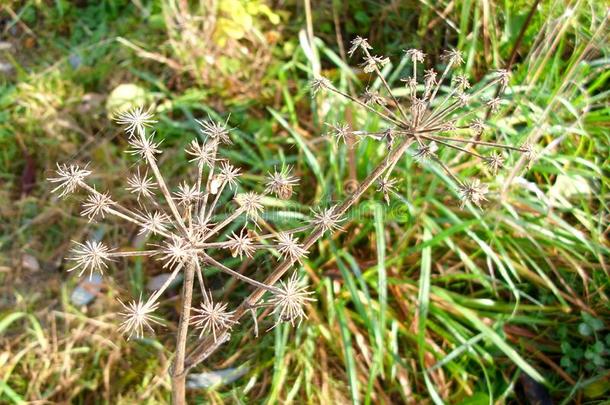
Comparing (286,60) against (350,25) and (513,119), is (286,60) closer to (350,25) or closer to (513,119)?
(350,25)

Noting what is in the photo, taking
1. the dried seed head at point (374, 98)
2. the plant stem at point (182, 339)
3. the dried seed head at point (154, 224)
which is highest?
the dried seed head at point (374, 98)

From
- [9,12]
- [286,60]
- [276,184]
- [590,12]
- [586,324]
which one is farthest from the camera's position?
[9,12]

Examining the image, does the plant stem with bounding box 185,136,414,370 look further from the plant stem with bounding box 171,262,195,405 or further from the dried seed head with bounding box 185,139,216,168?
the dried seed head with bounding box 185,139,216,168

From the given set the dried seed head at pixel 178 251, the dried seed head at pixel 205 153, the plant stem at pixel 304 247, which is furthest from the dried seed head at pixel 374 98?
the dried seed head at pixel 178 251

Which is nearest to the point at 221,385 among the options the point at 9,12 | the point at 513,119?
the point at 513,119

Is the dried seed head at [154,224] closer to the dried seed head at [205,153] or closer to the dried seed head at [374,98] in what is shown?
the dried seed head at [205,153]

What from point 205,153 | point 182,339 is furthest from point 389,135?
point 182,339
